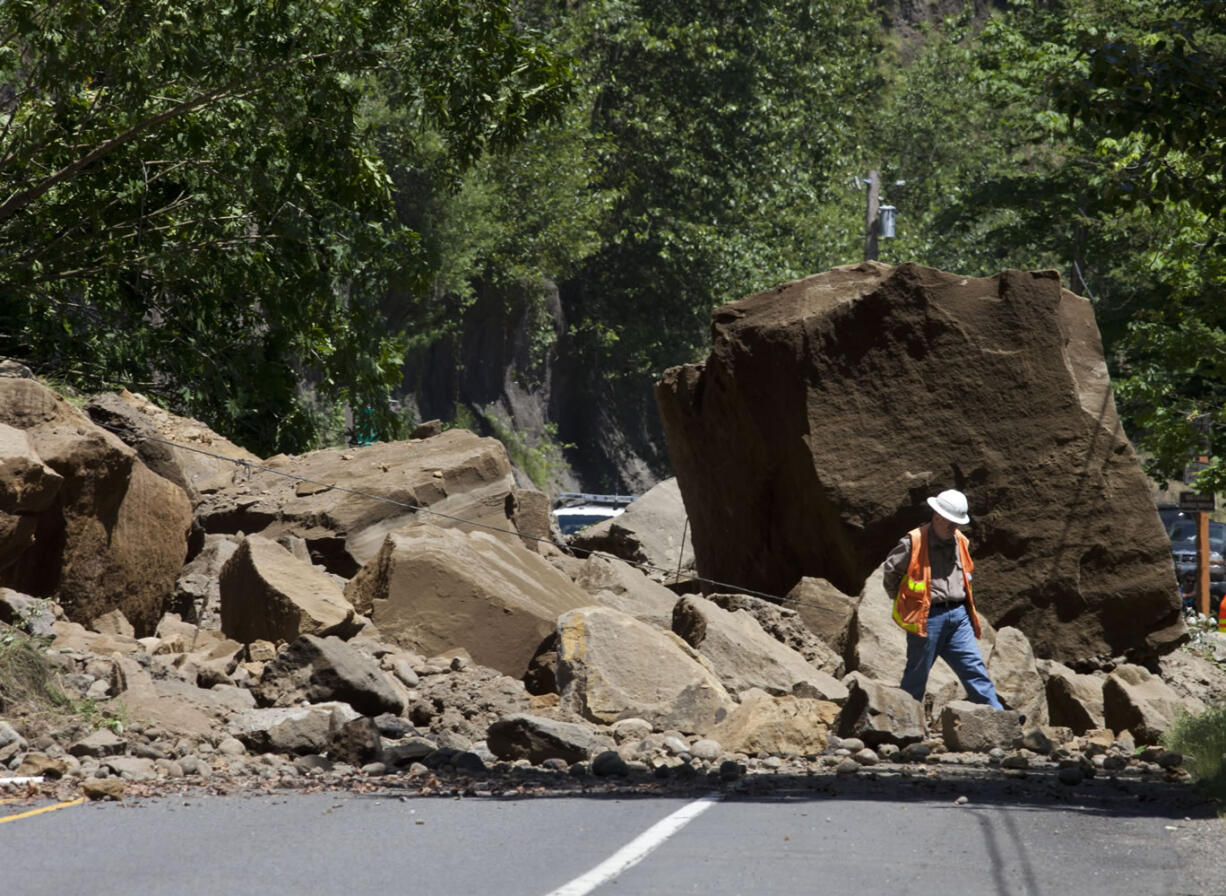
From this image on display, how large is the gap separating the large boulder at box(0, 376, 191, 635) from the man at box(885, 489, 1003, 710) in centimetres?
542

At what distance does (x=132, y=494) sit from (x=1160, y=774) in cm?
733

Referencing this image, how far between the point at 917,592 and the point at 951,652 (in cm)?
Result: 48

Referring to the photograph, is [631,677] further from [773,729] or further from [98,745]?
[98,745]

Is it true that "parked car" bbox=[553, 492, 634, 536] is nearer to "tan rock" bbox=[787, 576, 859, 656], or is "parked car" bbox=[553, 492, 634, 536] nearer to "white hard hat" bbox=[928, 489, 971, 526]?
"tan rock" bbox=[787, 576, 859, 656]

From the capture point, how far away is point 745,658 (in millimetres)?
12250

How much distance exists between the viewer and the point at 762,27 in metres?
45.5

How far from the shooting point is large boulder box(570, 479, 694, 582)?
21.5 m

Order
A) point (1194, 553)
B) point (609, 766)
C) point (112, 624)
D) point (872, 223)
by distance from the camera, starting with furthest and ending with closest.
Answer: point (872, 223)
point (1194, 553)
point (112, 624)
point (609, 766)

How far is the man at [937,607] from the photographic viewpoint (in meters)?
11.0

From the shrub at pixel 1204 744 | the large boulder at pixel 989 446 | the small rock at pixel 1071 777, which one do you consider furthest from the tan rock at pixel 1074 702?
the small rock at pixel 1071 777

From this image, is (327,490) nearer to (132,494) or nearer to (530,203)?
(132,494)

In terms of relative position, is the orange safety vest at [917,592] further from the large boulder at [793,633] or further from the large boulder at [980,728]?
the large boulder at [793,633]

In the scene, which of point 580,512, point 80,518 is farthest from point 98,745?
point 580,512

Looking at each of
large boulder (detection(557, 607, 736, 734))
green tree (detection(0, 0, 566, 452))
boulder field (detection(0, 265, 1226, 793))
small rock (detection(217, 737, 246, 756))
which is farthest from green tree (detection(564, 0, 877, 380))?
small rock (detection(217, 737, 246, 756))
